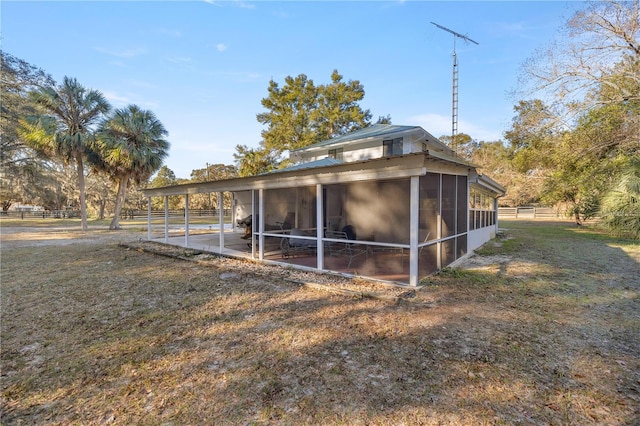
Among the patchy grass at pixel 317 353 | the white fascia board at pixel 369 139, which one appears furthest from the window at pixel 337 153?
the patchy grass at pixel 317 353

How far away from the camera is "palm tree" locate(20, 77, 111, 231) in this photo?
16203 millimetres

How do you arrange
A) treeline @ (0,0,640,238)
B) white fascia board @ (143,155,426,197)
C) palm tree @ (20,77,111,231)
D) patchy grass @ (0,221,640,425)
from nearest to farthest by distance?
patchy grass @ (0,221,640,425) < white fascia board @ (143,155,426,197) < treeline @ (0,0,640,238) < palm tree @ (20,77,111,231)

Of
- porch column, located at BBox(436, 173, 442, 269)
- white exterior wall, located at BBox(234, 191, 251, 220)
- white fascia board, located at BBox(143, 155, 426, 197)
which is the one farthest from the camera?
white exterior wall, located at BBox(234, 191, 251, 220)

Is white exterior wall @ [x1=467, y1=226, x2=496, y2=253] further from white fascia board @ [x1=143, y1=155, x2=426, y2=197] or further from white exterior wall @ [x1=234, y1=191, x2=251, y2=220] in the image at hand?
white exterior wall @ [x1=234, y1=191, x2=251, y2=220]

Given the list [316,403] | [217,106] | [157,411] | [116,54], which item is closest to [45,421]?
[157,411]

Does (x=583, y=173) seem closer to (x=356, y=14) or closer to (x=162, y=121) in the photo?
(x=356, y=14)

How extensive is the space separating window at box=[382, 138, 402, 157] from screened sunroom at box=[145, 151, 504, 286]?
421cm

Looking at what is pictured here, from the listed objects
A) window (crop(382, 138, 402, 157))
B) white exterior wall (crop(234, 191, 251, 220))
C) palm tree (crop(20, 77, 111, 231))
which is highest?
palm tree (crop(20, 77, 111, 231))

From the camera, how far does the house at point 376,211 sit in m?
5.63

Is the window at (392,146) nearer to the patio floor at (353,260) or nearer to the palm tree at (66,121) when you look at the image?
the patio floor at (353,260)

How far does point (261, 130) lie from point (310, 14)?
20.4 metres

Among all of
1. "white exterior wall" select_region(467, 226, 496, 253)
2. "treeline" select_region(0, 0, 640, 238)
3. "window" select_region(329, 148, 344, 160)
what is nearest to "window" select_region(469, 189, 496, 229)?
"white exterior wall" select_region(467, 226, 496, 253)

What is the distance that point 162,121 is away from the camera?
775 inches

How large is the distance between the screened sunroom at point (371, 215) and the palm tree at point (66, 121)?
940cm
